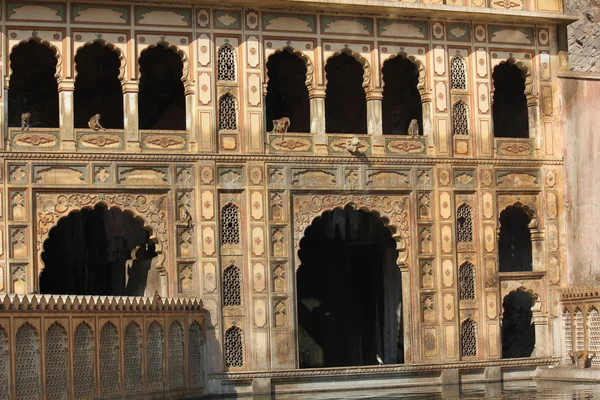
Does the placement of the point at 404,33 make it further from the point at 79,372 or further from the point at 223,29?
the point at 79,372

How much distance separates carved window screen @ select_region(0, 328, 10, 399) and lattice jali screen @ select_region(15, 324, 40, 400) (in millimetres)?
205

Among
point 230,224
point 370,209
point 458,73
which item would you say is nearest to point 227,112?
point 230,224

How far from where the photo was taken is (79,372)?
760 inches

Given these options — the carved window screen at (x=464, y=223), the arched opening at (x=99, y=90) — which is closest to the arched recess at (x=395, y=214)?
the carved window screen at (x=464, y=223)

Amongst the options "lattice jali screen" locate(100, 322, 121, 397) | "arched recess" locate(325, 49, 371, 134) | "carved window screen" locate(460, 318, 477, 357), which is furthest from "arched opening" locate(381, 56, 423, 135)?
"lattice jali screen" locate(100, 322, 121, 397)

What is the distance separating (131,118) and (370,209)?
16.4ft

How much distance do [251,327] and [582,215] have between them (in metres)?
7.20

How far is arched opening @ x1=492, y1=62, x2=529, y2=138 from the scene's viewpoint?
96.1ft

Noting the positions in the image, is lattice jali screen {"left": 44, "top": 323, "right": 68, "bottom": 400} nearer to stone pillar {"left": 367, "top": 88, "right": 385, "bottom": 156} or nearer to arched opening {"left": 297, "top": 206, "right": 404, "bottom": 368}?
stone pillar {"left": 367, "top": 88, "right": 385, "bottom": 156}

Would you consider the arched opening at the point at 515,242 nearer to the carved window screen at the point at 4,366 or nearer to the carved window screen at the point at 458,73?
the carved window screen at the point at 458,73

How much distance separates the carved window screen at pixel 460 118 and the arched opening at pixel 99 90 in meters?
7.04

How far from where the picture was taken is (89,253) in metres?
28.2

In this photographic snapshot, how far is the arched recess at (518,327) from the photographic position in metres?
29.2

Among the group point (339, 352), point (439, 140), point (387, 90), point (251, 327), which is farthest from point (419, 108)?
point (251, 327)
